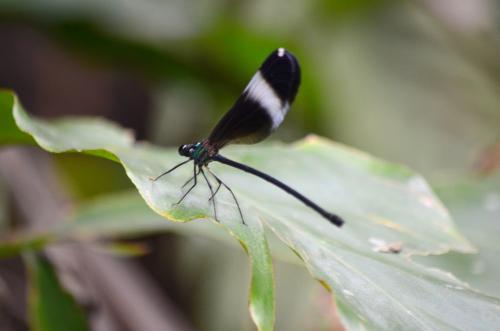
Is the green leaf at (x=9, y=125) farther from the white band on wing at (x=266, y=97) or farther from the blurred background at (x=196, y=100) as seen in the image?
the blurred background at (x=196, y=100)

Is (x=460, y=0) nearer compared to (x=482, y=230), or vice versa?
(x=482, y=230)

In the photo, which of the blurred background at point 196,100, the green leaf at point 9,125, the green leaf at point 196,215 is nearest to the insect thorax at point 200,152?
the green leaf at point 196,215

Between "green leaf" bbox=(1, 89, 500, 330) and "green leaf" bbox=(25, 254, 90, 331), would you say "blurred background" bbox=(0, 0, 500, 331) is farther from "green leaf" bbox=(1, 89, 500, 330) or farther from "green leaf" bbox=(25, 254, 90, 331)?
"green leaf" bbox=(1, 89, 500, 330)

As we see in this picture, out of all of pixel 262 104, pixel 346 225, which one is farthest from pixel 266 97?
pixel 346 225

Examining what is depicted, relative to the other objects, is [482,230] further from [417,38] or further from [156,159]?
[417,38]

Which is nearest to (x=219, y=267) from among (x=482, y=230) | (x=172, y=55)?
(x=172, y=55)

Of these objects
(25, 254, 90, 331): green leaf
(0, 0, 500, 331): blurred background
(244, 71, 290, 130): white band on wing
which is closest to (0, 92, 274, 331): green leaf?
(244, 71, 290, 130): white band on wing

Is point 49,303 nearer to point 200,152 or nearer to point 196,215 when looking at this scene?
point 200,152
